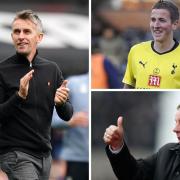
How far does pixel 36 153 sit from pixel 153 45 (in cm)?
85

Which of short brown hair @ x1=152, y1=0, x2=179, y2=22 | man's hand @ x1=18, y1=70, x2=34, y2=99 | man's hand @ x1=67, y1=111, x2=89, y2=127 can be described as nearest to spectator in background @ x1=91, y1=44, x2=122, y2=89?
man's hand @ x1=67, y1=111, x2=89, y2=127

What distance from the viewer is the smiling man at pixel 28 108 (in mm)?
4156

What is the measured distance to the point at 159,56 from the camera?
4375 mm

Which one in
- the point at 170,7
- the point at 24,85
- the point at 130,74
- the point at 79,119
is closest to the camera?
the point at 24,85

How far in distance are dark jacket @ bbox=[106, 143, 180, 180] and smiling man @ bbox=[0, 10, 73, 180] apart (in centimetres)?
35

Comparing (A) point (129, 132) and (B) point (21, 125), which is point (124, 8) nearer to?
(A) point (129, 132)

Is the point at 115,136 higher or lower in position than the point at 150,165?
higher

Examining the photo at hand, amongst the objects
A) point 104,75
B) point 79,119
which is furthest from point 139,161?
point 79,119

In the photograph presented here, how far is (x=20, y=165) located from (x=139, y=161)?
611 millimetres

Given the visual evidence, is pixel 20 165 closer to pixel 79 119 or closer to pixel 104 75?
pixel 104 75

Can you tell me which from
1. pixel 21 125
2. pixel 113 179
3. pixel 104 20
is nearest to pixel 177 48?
pixel 21 125

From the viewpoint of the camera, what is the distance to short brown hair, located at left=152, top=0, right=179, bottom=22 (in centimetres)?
429

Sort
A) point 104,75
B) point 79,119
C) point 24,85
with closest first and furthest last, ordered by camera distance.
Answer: point 24,85 → point 104,75 → point 79,119

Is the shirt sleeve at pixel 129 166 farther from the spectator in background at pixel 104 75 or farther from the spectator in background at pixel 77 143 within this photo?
the spectator in background at pixel 77 143
